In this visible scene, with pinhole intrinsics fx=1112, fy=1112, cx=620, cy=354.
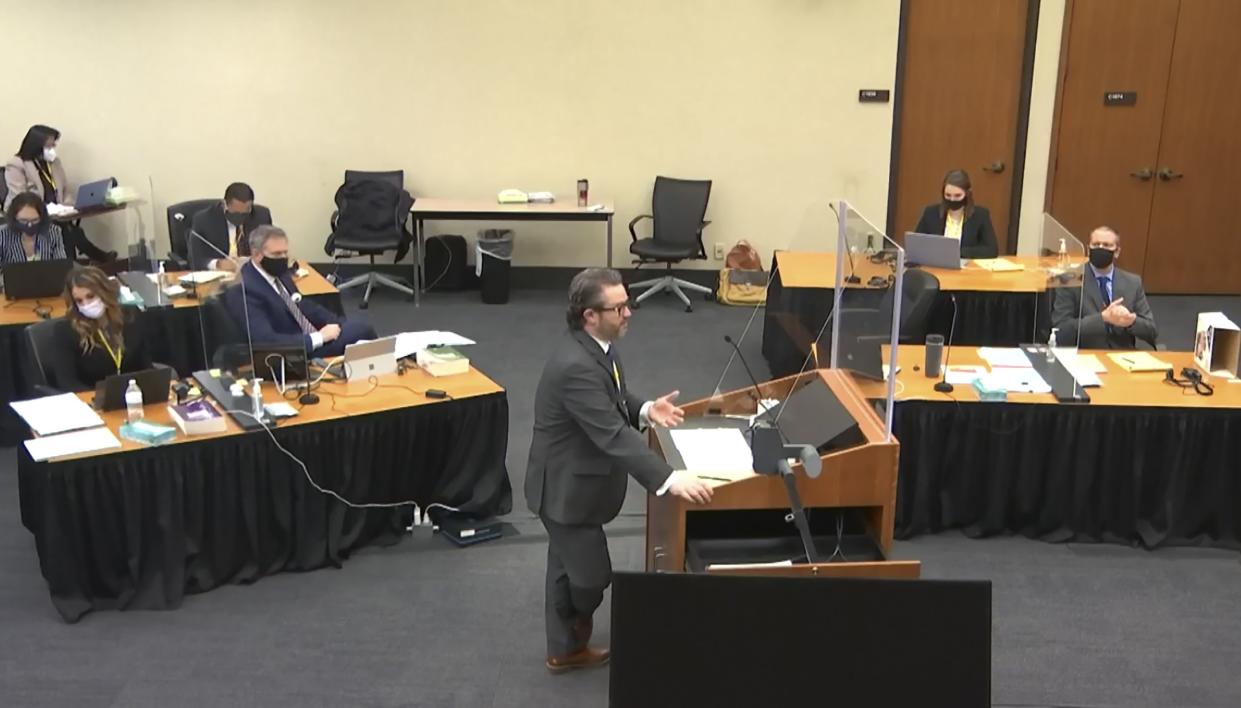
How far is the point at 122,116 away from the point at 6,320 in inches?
144

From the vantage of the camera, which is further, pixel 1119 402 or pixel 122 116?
pixel 122 116

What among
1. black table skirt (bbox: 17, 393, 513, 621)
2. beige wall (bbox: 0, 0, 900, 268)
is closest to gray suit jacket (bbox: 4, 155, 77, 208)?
beige wall (bbox: 0, 0, 900, 268)

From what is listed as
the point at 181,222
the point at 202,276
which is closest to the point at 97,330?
the point at 202,276

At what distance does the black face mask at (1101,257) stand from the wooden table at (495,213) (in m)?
3.92

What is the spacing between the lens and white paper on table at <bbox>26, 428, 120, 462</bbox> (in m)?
4.01

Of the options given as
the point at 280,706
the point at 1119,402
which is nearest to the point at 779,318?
the point at 1119,402

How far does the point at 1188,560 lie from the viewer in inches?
183

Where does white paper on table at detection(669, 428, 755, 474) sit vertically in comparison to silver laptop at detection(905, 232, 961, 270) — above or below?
below

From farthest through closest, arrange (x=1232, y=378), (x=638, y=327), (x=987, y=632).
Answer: (x=638, y=327) → (x=1232, y=378) → (x=987, y=632)

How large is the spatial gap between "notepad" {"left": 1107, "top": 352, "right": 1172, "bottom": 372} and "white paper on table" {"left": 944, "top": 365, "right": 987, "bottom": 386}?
674 mm

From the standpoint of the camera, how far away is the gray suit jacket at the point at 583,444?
10.7 ft

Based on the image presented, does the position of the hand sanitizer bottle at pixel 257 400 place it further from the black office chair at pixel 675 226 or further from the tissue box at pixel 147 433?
the black office chair at pixel 675 226

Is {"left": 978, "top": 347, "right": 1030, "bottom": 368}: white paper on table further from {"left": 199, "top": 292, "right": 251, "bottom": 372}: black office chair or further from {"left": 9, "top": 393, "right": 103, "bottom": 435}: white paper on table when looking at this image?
{"left": 9, "top": 393, "right": 103, "bottom": 435}: white paper on table

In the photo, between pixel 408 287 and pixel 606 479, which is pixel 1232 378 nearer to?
pixel 606 479
